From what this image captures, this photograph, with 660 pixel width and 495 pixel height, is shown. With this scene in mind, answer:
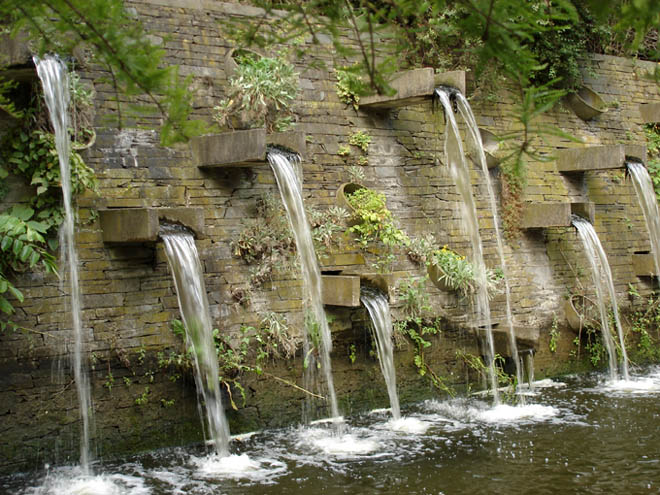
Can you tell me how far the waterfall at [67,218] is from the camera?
19.8 feet

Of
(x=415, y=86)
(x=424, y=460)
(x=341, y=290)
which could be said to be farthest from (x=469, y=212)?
(x=424, y=460)

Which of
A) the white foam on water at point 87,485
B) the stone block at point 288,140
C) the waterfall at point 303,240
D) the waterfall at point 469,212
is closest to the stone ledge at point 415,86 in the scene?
the waterfall at point 469,212

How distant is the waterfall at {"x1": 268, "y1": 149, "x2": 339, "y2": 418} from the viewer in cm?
716

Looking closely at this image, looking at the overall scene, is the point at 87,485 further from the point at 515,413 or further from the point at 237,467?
the point at 515,413

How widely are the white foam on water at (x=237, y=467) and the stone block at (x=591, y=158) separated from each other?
5905 mm

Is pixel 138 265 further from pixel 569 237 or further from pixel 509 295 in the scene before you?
pixel 569 237

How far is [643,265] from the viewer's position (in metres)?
10.4

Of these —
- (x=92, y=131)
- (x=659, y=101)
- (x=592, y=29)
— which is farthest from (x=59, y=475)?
(x=659, y=101)

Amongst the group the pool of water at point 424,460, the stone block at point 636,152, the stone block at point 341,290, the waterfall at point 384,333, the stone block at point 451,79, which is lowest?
the pool of water at point 424,460

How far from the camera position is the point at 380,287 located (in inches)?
297

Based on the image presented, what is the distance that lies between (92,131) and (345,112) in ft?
9.49

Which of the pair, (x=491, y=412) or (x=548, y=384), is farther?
(x=548, y=384)

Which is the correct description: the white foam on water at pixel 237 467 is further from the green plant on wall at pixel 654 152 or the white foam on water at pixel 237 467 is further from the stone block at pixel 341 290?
the green plant on wall at pixel 654 152

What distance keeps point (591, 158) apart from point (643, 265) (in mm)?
1735
